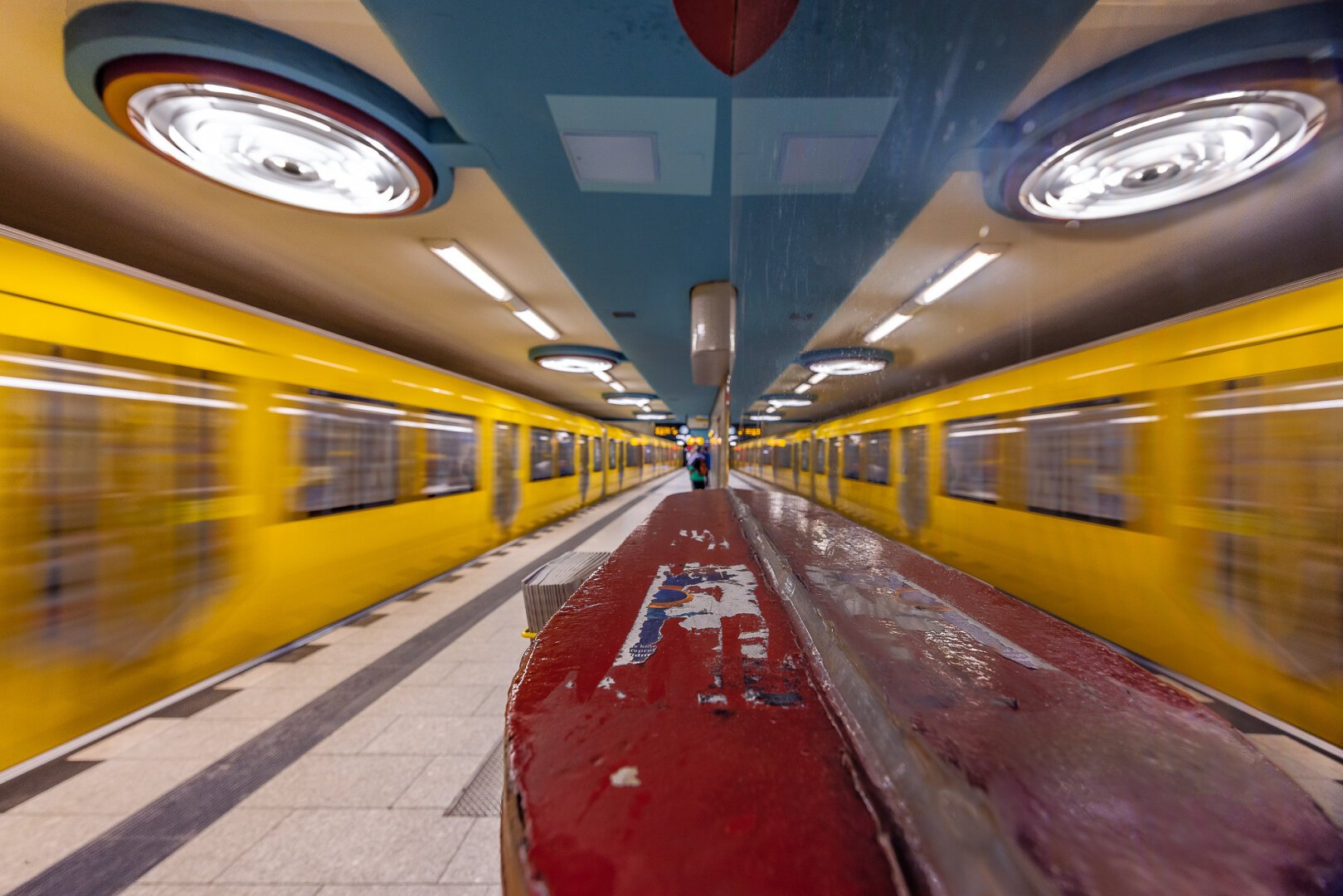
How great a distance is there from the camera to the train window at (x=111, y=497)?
2148 mm

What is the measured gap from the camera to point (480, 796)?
6.48 ft

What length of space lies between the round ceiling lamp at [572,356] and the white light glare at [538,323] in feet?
1.79

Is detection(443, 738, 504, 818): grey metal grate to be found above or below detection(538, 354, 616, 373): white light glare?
below

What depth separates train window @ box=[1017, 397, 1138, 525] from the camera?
3398 millimetres

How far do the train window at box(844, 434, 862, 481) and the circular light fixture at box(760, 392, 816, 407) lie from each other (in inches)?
74.0

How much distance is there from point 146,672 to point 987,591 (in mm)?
4037

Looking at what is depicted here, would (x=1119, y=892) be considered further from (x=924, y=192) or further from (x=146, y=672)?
(x=146, y=672)

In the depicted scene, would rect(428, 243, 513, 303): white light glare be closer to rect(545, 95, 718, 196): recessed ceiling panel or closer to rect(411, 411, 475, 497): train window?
rect(411, 411, 475, 497): train window

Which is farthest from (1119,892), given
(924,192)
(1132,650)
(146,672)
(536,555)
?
(536,555)

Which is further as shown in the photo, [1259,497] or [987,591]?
[1259,497]

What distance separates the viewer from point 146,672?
2.61m

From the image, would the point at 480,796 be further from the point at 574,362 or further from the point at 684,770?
the point at 574,362

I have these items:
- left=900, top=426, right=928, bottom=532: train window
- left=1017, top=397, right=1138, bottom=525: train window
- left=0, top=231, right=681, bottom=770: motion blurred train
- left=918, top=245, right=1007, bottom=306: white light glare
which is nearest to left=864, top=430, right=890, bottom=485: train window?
left=900, top=426, right=928, bottom=532: train window

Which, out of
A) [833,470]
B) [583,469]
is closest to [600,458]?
[583,469]
